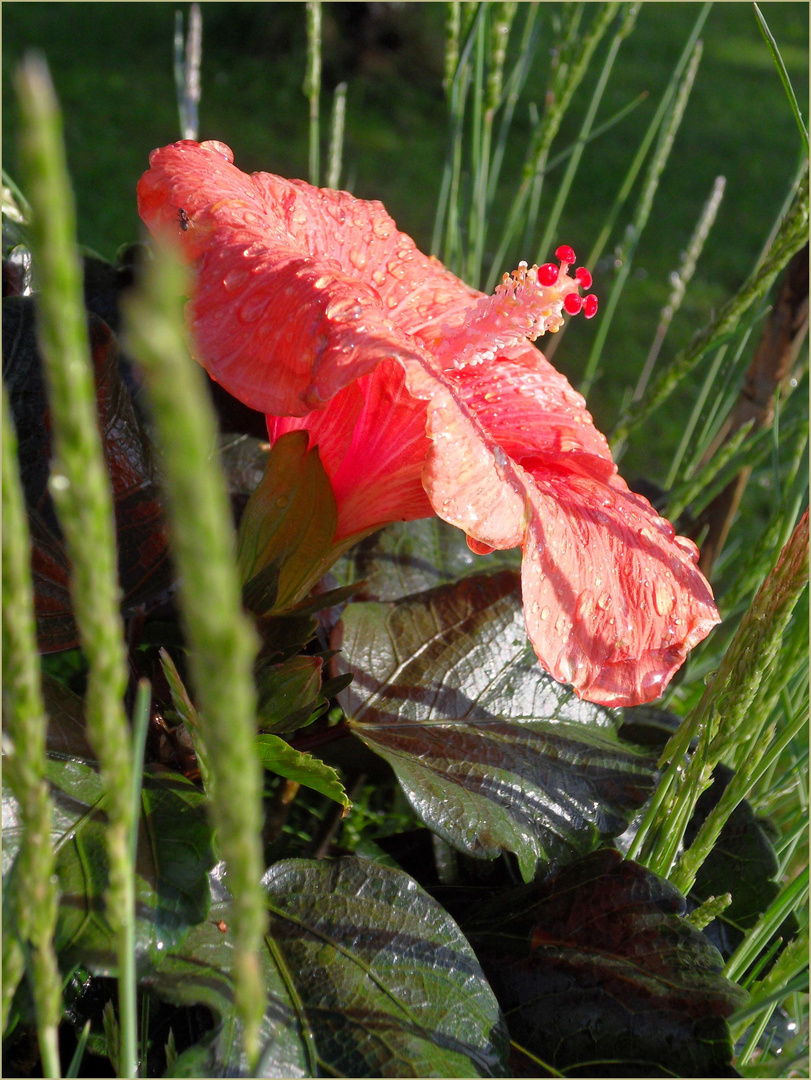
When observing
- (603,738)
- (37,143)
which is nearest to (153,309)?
(37,143)

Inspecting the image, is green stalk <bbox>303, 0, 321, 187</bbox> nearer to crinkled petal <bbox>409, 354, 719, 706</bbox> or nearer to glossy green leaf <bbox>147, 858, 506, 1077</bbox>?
crinkled petal <bbox>409, 354, 719, 706</bbox>

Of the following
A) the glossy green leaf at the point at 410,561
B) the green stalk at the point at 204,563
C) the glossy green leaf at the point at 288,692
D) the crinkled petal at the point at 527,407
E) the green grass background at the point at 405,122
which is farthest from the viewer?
the green grass background at the point at 405,122

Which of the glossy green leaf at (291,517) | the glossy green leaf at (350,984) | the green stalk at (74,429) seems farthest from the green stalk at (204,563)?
the glossy green leaf at (291,517)

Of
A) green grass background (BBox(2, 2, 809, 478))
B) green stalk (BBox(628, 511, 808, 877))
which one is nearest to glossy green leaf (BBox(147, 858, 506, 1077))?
green stalk (BBox(628, 511, 808, 877))

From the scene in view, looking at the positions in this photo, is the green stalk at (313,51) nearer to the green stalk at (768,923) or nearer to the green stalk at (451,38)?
the green stalk at (451,38)

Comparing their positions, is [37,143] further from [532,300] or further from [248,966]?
[532,300]

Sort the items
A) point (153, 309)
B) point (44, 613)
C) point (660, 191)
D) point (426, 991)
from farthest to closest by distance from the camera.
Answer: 1. point (660, 191)
2. point (44, 613)
3. point (426, 991)
4. point (153, 309)

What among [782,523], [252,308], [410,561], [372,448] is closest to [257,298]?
[252,308]
